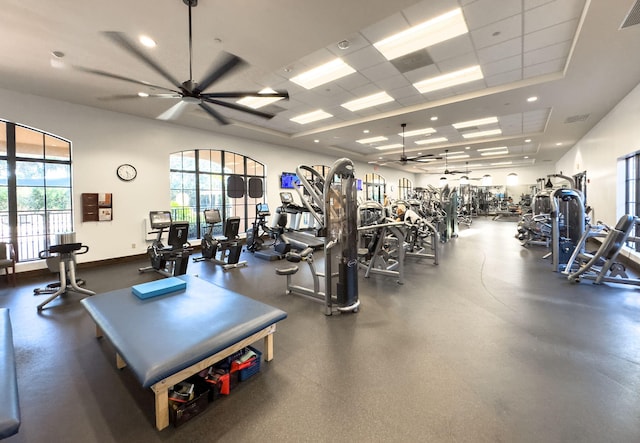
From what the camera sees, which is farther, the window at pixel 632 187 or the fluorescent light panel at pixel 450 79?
the window at pixel 632 187

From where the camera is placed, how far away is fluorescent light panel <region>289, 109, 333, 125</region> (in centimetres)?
697

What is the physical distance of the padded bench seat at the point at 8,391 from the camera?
127 cm

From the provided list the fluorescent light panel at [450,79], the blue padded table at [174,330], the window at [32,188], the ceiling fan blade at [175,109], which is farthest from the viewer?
the window at [32,188]

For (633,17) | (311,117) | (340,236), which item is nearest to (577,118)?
(633,17)

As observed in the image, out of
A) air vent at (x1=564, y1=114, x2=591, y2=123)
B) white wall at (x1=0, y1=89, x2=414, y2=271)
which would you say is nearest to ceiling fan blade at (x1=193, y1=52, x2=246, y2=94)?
white wall at (x1=0, y1=89, x2=414, y2=271)

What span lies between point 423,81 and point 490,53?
118cm

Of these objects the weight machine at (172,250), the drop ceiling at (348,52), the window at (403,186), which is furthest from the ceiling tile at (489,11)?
the window at (403,186)

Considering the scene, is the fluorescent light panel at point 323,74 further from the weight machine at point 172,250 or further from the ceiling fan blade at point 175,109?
the weight machine at point 172,250

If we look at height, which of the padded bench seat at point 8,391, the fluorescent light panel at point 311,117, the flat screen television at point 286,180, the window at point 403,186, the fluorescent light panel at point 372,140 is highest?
the fluorescent light panel at point 372,140

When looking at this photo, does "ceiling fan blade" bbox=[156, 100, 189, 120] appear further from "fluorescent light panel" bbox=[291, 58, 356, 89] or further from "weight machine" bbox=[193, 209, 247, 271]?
"weight machine" bbox=[193, 209, 247, 271]

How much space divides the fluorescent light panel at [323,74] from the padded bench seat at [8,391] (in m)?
4.88

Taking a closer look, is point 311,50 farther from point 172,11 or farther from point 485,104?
point 485,104

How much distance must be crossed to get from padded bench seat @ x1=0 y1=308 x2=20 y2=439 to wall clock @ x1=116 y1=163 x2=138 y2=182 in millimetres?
5182

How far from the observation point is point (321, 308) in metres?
3.72
